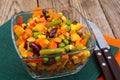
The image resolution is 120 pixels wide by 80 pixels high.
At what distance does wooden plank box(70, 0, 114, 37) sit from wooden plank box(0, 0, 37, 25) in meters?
0.18

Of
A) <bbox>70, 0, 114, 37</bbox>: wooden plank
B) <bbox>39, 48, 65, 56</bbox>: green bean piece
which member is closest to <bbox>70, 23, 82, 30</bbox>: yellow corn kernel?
<bbox>39, 48, 65, 56</bbox>: green bean piece

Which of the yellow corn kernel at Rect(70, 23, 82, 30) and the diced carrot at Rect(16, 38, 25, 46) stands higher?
the diced carrot at Rect(16, 38, 25, 46)

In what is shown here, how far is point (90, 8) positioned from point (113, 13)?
99 millimetres

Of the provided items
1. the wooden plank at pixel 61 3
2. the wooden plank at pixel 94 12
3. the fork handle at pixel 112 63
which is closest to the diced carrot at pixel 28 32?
the fork handle at pixel 112 63

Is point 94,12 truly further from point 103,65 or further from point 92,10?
point 103,65

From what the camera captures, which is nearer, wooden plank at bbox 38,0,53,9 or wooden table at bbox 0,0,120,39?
wooden table at bbox 0,0,120,39

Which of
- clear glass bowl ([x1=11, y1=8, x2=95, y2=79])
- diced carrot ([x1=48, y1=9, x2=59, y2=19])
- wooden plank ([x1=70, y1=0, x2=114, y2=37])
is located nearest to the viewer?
clear glass bowl ([x1=11, y1=8, x2=95, y2=79])

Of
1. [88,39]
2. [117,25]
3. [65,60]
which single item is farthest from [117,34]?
[65,60]

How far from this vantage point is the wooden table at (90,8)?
3.62 feet

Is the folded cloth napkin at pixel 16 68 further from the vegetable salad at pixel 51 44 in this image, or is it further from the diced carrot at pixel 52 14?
the diced carrot at pixel 52 14

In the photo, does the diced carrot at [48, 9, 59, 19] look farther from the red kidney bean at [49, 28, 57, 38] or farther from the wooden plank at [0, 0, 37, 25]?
the wooden plank at [0, 0, 37, 25]

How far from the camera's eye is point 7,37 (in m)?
0.93

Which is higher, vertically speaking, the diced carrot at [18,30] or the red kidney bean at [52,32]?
the diced carrot at [18,30]

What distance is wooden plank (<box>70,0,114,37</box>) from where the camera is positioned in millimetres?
1070
